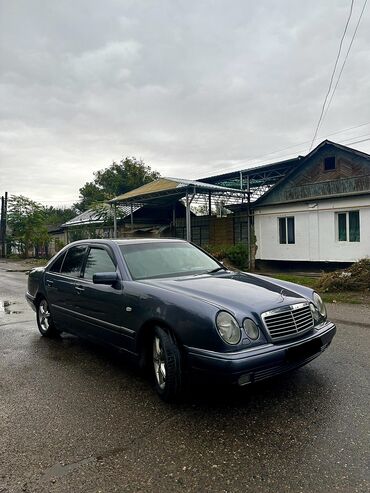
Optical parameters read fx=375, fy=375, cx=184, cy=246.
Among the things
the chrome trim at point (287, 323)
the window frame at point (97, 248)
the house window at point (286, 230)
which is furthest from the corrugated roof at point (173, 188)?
the chrome trim at point (287, 323)

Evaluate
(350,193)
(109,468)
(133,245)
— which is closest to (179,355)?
(109,468)

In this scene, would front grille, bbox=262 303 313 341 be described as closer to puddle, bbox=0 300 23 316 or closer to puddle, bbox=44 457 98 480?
puddle, bbox=44 457 98 480

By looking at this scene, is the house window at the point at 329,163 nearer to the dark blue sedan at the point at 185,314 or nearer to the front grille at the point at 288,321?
the dark blue sedan at the point at 185,314

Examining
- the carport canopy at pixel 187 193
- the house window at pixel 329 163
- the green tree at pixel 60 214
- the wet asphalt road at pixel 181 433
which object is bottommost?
the wet asphalt road at pixel 181 433

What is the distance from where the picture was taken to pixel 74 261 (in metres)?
5.22

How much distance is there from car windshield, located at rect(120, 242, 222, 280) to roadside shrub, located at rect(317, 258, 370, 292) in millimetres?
6262

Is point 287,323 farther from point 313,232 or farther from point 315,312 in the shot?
point 313,232

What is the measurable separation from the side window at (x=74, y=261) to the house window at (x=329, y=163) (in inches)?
562

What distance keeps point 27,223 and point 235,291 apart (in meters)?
34.6

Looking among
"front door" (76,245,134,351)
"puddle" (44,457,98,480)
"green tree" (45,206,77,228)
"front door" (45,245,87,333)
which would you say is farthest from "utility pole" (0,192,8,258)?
"puddle" (44,457,98,480)

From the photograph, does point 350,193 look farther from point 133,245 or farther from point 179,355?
point 179,355

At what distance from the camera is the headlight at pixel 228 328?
304cm

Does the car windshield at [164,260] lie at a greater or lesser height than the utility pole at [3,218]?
lesser

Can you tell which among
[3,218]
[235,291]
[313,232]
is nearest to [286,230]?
[313,232]
